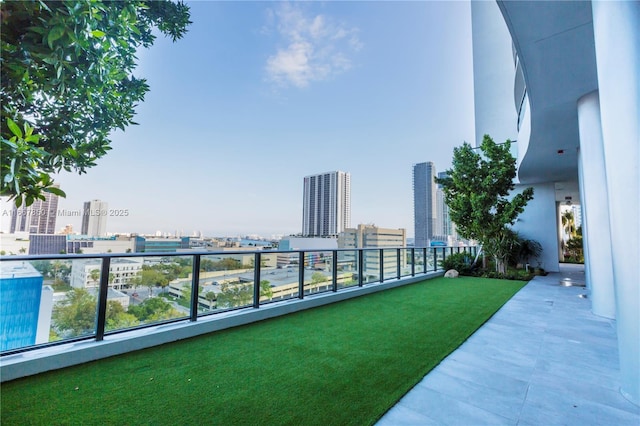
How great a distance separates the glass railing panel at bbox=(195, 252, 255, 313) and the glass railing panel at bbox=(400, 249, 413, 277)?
476 centimetres

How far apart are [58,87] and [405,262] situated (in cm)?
768

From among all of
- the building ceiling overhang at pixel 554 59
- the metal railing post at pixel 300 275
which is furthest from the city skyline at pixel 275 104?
the building ceiling overhang at pixel 554 59

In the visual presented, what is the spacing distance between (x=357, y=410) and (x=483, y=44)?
17247 millimetres

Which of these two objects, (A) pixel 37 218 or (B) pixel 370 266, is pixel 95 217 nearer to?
(A) pixel 37 218

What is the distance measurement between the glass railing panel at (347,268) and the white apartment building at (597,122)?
3.76 m

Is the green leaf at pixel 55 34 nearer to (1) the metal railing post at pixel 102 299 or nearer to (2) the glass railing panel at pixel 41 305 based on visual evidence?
(2) the glass railing panel at pixel 41 305

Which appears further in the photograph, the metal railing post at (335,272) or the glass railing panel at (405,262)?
the glass railing panel at (405,262)

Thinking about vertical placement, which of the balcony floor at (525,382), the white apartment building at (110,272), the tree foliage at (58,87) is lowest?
the balcony floor at (525,382)

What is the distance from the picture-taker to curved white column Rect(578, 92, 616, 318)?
491cm

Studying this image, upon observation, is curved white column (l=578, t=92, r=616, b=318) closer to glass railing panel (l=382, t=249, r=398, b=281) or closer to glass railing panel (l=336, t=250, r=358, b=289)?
glass railing panel (l=382, t=249, r=398, b=281)

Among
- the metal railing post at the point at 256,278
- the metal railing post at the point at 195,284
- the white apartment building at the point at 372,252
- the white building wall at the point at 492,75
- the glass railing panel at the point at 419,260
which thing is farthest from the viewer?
the white building wall at the point at 492,75

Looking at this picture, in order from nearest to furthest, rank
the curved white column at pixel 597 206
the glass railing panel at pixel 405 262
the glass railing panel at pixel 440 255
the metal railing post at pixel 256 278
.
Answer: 1. the metal railing post at pixel 256 278
2. the curved white column at pixel 597 206
3. the glass railing panel at pixel 405 262
4. the glass railing panel at pixel 440 255

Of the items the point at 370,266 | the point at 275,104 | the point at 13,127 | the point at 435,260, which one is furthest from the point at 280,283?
the point at 275,104

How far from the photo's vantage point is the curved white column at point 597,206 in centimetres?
491
